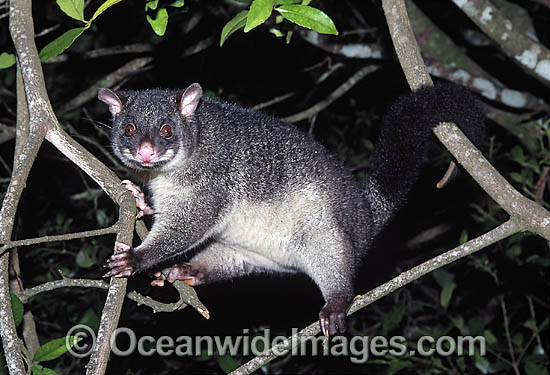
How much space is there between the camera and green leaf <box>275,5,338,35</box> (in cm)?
286

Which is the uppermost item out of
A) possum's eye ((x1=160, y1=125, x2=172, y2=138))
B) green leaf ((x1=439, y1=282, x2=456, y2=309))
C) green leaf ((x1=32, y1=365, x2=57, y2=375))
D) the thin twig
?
the thin twig

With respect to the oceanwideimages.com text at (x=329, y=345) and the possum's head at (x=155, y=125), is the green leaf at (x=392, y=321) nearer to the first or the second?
the oceanwideimages.com text at (x=329, y=345)

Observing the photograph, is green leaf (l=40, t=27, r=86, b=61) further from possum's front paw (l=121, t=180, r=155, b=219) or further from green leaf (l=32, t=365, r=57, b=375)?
green leaf (l=32, t=365, r=57, b=375)

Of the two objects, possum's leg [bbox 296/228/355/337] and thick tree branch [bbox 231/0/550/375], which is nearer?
thick tree branch [bbox 231/0/550/375]

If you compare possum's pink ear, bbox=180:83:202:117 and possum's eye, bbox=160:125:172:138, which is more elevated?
possum's pink ear, bbox=180:83:202:117

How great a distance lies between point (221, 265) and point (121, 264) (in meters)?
1.36

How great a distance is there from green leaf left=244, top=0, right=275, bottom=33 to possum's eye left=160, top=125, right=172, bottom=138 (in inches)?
59.3

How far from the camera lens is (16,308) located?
328cm

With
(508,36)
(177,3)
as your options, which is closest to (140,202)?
(177,3)

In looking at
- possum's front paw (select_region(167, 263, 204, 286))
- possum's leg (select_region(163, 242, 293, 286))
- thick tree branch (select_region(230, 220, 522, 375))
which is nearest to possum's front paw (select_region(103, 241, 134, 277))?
thick tree branch (select_region(230, 220, 522, 375))

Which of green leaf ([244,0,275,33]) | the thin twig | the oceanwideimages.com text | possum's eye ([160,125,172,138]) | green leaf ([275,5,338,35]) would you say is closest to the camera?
green leaf ([244,0,275,33])

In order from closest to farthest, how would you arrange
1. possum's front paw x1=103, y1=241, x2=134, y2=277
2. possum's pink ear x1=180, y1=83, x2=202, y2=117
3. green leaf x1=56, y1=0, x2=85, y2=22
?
green leaf x1=56, y1=0, x2=85, y2=22
possum's front paw x1=103, y1=241, x2=134, y2=277
possum's pink ear x1=180, y1=83, x2=202, y2=117

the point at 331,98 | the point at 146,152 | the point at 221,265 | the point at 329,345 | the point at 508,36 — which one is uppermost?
the point at 331,98

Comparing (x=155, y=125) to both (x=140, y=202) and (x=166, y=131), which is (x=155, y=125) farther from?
(x=140, y=202)
